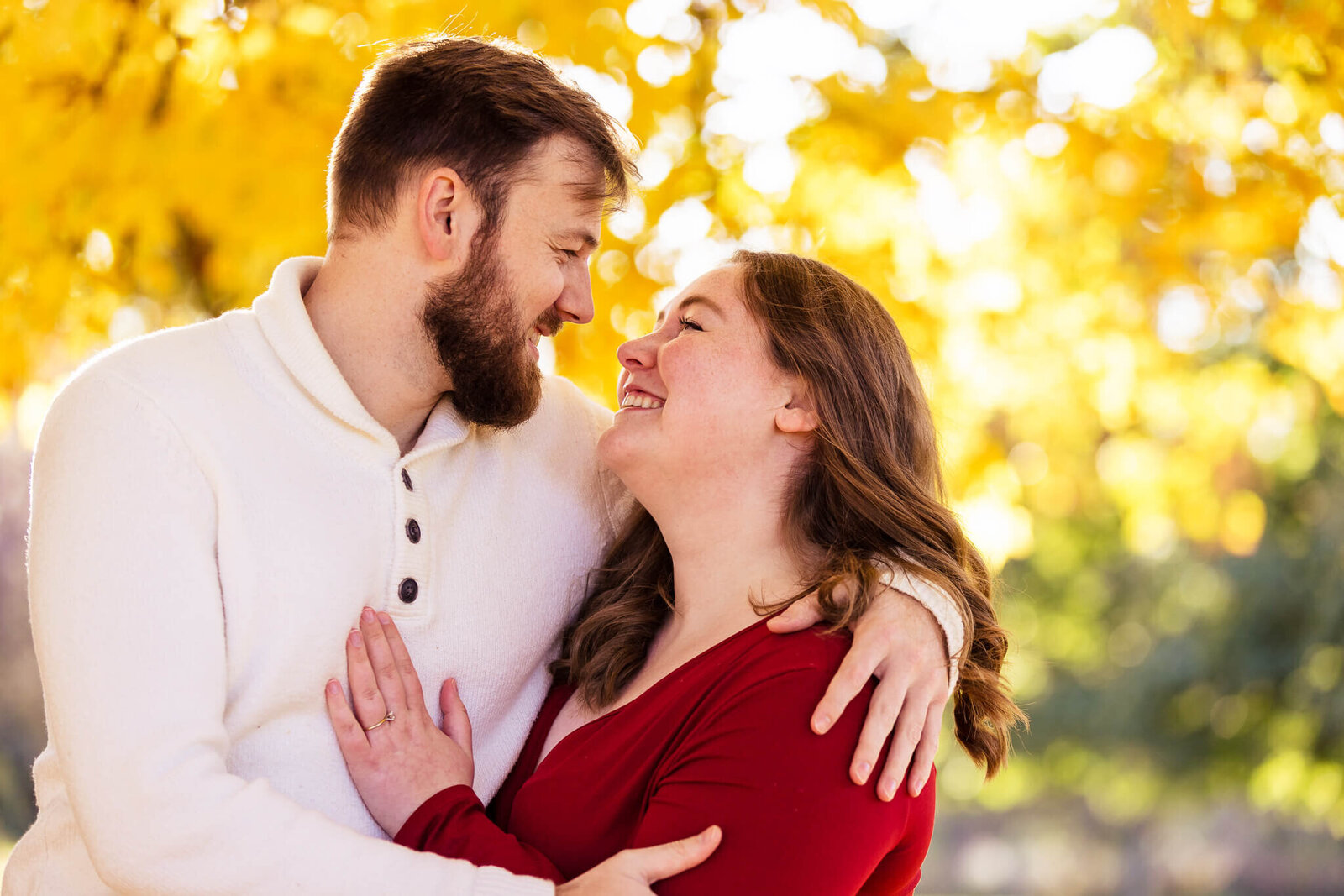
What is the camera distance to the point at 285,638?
184cm

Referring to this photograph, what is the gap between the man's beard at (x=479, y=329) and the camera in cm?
212

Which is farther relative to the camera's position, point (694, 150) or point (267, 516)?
point (694, 150)

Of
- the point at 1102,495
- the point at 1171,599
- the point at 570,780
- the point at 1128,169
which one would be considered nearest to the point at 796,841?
the point at 570,780

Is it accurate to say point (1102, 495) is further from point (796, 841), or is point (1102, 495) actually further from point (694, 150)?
point (796, 841)

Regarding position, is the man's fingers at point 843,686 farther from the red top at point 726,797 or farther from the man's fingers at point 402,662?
the man's fingers at point 402,662

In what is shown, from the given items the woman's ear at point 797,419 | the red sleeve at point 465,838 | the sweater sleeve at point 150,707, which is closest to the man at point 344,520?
the sweater sleeve at point 150,707

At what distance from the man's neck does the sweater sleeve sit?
0.43 meters

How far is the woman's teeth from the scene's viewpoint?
89.4 inches

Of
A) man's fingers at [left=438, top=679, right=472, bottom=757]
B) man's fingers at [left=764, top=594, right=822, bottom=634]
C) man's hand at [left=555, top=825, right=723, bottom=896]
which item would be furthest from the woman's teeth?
man's hand at [left=555, top=825, right=723, bottom=896]

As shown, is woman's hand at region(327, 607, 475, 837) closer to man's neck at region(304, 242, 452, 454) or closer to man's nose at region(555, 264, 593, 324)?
man's neck at region(304, 242, 452, 454)

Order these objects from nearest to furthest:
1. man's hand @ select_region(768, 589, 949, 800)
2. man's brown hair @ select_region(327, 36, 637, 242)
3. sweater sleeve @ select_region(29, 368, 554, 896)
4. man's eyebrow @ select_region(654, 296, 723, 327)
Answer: sweater sleeve @ select_region(29, 368, 554, 896)
man's hand @ select_region(768, 589, 949, 800)
man's brown hair @ select_region(327, 36, 637, 242)
man's eyebrow @ select_region(654, 296, 723, 327)

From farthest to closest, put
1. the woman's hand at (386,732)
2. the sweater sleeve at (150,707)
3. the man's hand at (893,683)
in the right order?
the woman's hand at (386,732) < the man's hand at (893,683) < the sweater sleeve at (150,707)

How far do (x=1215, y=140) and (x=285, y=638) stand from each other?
9.48ft

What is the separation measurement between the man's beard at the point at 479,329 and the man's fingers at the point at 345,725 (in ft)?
1.80
